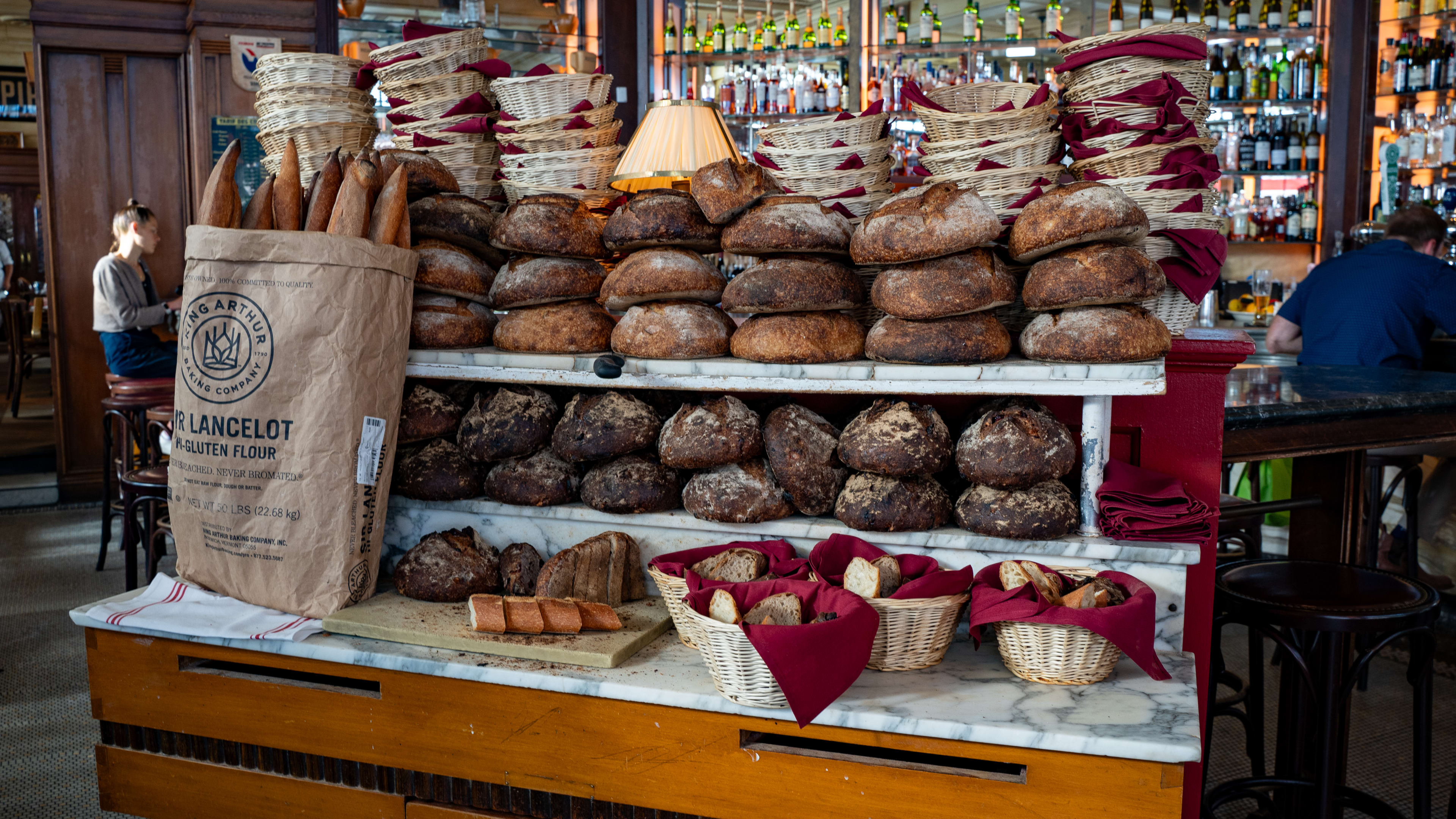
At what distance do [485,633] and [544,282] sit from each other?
71cm

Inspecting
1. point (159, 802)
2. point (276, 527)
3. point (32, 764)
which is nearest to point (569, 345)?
point (276, 527)

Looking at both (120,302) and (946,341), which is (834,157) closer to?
(946,341)

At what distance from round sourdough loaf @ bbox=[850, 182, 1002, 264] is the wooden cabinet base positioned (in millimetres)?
807

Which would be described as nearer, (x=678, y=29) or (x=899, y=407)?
(x=899, y=407)

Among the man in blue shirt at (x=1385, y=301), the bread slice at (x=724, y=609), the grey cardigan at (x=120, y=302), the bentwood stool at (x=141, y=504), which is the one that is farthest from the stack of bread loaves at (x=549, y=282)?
the grey cardigan at (x=120, y=302)

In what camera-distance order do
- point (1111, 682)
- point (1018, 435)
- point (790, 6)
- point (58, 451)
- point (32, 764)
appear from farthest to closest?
point (790, 6), point (58, 451), point (32, 764), point (1018, 435), point (1111, 682)

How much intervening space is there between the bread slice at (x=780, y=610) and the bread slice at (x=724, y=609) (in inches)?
1.0

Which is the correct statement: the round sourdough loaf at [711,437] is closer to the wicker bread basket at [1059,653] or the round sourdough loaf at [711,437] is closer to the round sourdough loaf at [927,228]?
the round sourdough loaf at [927,228]

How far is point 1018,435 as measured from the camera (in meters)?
1.73

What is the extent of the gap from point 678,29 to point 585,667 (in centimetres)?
526

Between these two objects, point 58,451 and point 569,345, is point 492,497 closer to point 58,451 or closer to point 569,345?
point 569,345

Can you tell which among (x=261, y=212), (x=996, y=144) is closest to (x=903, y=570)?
(x=996, y=144)

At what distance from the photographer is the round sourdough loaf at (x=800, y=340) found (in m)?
1.83

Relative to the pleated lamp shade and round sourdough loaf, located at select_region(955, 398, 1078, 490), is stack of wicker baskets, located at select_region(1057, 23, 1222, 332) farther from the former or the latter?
the pleated lamp shade
